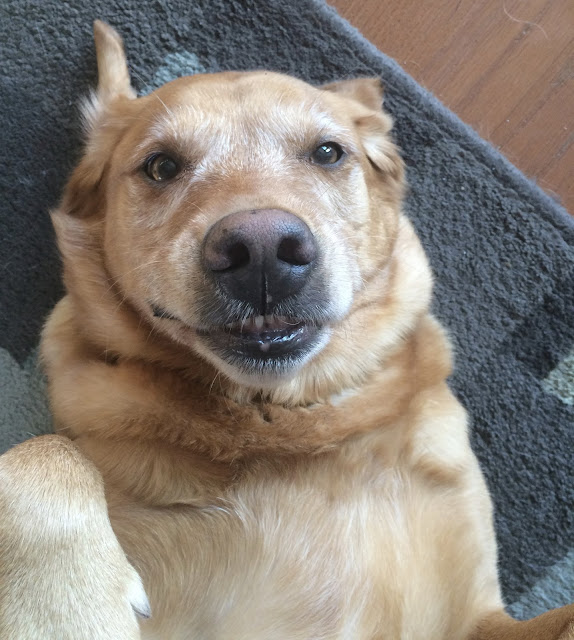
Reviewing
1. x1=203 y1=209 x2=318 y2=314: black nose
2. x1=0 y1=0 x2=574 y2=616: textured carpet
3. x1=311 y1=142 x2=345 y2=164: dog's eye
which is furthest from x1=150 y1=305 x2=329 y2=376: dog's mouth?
x1=0 y1=0 x2=574 y2=616: textured carpet

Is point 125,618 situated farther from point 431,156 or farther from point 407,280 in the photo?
point 431,156

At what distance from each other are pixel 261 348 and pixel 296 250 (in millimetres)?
365

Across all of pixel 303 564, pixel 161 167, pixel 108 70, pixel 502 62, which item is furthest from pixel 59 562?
pixel 502 62

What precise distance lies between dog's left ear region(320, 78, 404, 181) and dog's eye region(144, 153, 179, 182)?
2.83ft

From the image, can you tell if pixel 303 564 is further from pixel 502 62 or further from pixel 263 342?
pixel 502 62

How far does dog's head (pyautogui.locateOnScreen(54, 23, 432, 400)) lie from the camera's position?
1.69 meters

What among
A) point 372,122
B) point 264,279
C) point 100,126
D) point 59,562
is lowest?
point 59,562

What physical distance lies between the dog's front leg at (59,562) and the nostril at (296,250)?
0.92 m

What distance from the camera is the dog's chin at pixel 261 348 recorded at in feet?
6.03

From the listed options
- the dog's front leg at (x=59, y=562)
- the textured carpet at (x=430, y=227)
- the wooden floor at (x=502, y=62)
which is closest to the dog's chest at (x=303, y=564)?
the dog's front leg at (x=59, y=562)

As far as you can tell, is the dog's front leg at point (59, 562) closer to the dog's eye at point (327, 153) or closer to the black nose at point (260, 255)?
the black nose at point (260, 255)

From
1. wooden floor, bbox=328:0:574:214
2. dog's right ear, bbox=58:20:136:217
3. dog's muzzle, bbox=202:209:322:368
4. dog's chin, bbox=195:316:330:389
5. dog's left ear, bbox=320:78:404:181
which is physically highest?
wooden floor, bbox=328:0:574:214

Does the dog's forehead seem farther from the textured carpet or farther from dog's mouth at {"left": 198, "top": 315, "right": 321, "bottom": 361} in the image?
the textured carpet

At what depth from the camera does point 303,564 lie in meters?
1.94
